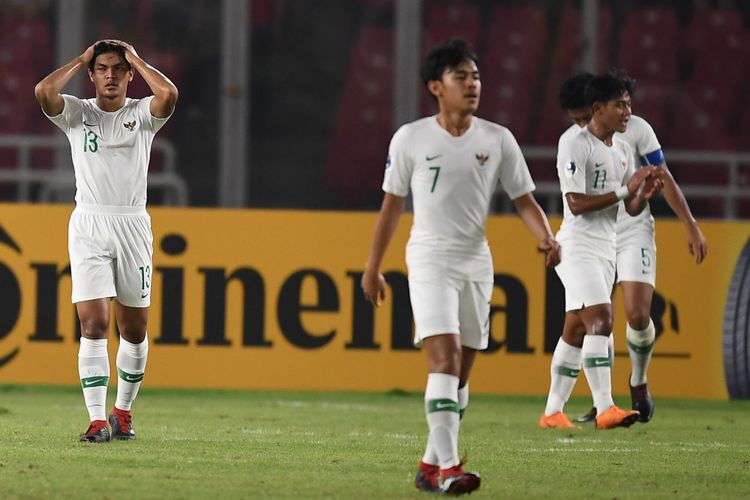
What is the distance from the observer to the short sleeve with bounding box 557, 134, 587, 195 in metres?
8.90

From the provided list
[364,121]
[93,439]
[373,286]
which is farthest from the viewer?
[364,121]

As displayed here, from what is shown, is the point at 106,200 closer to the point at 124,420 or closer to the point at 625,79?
the point at 124,420

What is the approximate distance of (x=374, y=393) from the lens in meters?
11.7

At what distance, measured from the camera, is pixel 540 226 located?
252 inches

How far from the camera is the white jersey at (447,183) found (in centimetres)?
628

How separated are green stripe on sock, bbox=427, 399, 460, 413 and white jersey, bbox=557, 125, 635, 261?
9.88 ft

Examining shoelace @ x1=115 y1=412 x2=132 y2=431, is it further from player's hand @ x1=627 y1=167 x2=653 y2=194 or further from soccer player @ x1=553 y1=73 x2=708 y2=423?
player's hand @ x1=627 y1=167 x2=653 y2=194

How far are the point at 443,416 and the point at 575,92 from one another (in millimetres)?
3745

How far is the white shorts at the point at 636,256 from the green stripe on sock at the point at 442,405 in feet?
11.6

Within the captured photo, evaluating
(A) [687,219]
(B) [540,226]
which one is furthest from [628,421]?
(B) [540,226]

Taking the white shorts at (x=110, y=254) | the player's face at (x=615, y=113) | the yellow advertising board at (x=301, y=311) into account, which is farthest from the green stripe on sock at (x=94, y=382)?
the yellow advertising board at (x=301, y=311)

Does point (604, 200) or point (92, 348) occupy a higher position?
point (604, 200)

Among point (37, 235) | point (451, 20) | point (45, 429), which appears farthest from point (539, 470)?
point (451, 20)

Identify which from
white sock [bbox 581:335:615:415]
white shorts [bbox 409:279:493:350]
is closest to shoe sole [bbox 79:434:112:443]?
white shorts [bbox 409:279:493:350]
